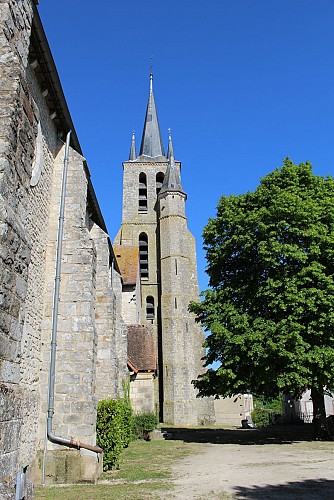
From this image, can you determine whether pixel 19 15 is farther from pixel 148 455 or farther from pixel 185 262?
pixel 185 262

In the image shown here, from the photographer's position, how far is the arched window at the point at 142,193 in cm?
4061

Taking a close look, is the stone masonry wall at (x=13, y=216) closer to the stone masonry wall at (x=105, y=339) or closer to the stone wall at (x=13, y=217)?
the stone wall at (x=13, y=217)

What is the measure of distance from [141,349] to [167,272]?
14923 mm

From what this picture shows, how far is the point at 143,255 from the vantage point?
3800cm

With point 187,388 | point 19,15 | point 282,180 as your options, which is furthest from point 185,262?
point 19,15

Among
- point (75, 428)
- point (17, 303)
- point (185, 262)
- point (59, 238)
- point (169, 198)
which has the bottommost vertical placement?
point (75, 428)

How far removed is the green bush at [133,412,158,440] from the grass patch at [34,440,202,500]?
5.00 meters

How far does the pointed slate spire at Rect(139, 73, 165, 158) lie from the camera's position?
45.0m

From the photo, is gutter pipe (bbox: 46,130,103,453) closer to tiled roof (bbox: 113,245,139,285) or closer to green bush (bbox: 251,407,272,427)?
tiled roof (bbox: 113,245,139,285)

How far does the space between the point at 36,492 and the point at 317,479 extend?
5006 mm

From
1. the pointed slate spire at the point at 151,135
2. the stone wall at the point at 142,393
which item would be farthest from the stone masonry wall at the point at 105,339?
the pointed slate spire at the point at 151,135

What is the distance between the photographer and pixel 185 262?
116ft

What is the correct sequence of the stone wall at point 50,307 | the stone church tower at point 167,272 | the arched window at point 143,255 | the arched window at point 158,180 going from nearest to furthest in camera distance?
the stone wall at point 50,307 → the stone church tower at point 167,272 → the arched window at point 143,255 → the arched window at point 158,180

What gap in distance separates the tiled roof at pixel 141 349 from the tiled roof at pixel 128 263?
350 centimetres
